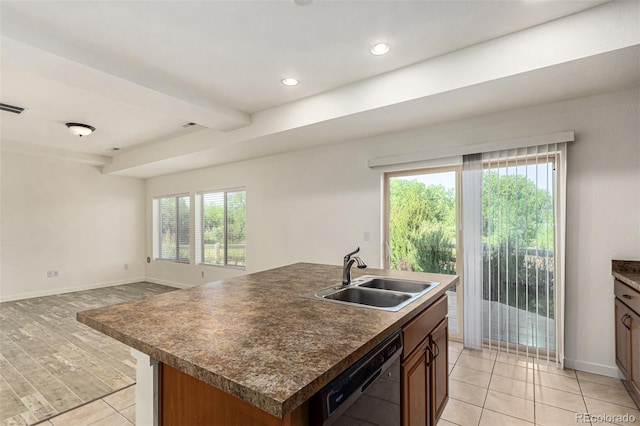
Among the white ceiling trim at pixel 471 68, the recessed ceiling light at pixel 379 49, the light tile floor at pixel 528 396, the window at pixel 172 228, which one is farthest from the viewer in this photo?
the window at pixel 172 228

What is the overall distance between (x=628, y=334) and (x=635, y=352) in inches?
6.2

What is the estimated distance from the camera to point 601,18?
1.93 meters

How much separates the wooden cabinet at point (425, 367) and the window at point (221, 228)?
4011 mm

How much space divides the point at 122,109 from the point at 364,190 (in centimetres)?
315

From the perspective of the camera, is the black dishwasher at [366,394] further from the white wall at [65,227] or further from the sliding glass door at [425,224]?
the white wall at [65,227]

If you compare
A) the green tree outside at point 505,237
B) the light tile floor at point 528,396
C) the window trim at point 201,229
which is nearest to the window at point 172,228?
the window trim at point 201,229

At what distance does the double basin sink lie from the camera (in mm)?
1760

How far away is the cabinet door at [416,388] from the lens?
1.40 m

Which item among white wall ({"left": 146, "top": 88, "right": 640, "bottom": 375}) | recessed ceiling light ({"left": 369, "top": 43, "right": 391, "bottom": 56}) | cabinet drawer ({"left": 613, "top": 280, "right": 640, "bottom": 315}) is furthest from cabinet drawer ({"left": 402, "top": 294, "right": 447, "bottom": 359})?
recessed ceiling light ({"left": 369, "top": 43, "right": 391, "bottom": 56})

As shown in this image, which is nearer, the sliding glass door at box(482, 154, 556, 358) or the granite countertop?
the granite countertop

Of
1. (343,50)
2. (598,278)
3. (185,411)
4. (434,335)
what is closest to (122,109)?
(343,50)

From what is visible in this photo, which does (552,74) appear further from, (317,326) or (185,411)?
(185,411)

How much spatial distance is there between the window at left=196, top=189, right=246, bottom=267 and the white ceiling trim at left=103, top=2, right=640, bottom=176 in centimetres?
197

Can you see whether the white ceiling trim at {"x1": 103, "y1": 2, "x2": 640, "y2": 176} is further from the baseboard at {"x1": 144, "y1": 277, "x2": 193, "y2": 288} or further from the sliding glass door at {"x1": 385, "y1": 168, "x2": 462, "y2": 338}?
the baseboard at {"x1": 144, "y1": 277, "x2": 193, "y2": 288}
